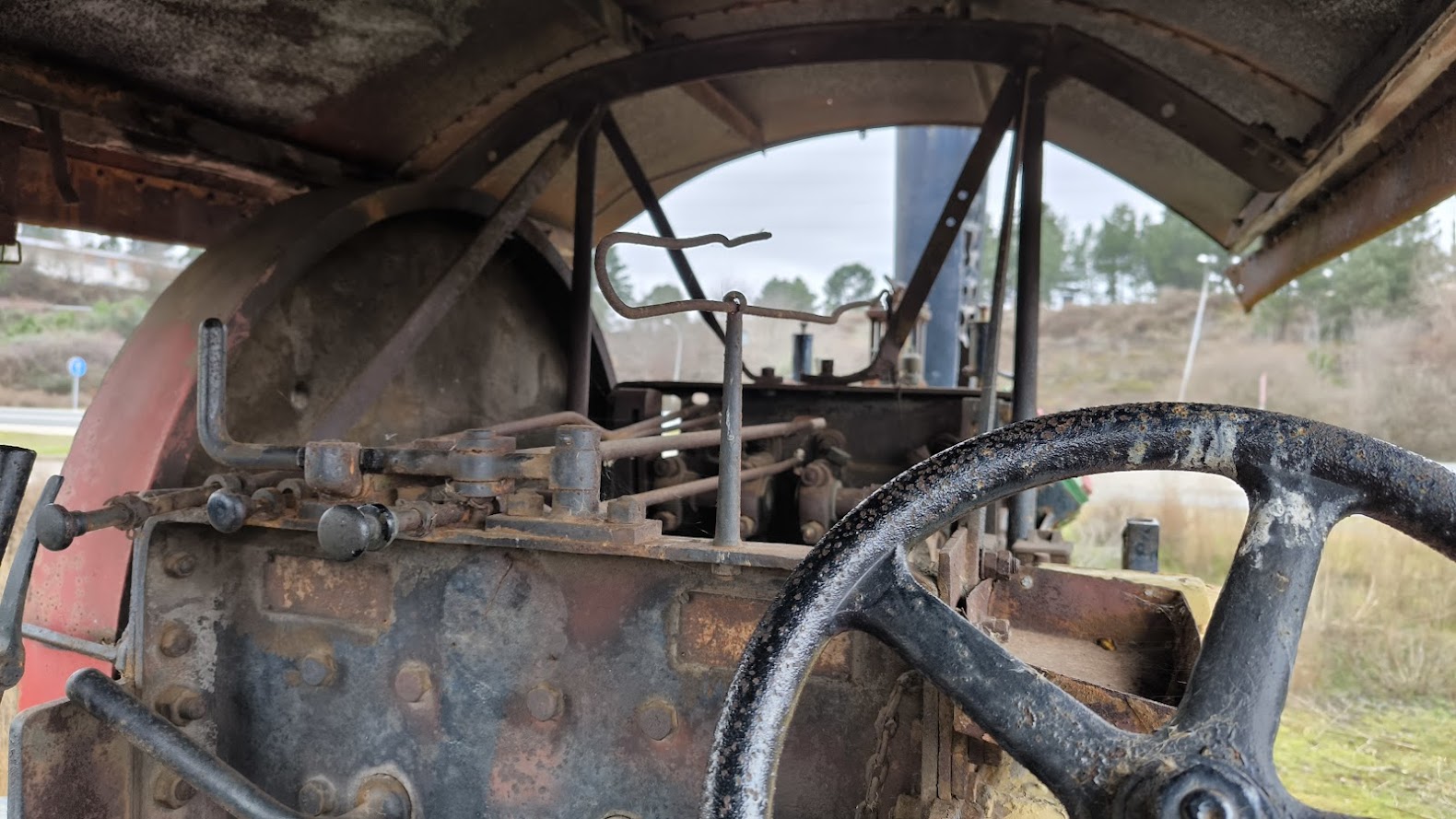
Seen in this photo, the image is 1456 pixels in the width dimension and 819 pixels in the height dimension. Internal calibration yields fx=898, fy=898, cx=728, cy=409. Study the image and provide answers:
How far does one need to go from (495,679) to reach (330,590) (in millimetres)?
396

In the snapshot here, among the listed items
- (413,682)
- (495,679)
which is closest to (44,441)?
(413,682)

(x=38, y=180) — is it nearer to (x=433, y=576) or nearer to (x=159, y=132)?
(x=159, y=132)

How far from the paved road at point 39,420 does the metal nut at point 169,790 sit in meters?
2.40

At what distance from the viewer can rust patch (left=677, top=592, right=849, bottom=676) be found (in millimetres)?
1480

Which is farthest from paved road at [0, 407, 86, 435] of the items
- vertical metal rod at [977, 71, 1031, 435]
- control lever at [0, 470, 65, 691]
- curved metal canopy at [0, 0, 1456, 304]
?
vertical metal rod at [977, 71, 1031, 435]

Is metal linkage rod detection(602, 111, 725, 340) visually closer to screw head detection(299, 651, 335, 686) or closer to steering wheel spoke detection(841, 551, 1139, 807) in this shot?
screw head detection(299, 651, 335, 686)

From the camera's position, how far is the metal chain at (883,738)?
137cm

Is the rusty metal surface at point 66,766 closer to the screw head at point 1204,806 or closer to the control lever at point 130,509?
the control lever at point 130,509

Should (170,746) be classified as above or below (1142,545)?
below

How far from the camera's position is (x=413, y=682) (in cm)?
167

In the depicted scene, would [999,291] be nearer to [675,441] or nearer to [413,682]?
[675,441]

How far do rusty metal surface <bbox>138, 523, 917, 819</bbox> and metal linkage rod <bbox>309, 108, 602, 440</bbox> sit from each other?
49 centimetres

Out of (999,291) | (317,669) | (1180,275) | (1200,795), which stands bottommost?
(317,669)

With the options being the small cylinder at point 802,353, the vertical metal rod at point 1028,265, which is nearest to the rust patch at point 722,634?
the vertical metal rod at point 1028,265
